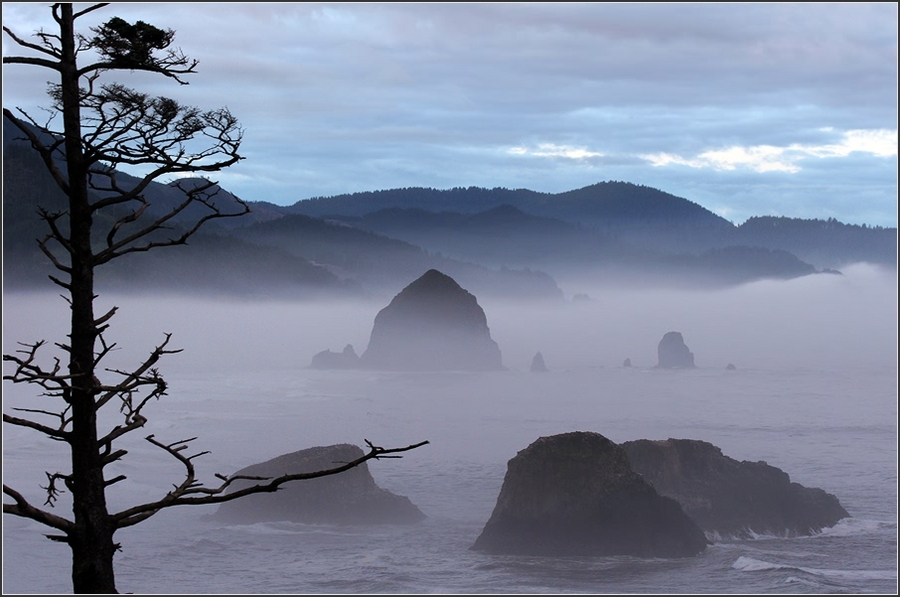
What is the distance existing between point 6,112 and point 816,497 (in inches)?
4542

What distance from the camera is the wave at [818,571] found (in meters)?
95.9

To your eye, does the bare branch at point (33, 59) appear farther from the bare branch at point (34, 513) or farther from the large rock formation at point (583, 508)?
the large rock formation at point (583, 508)

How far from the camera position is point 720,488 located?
343 feet

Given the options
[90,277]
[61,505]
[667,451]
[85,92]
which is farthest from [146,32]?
[61,505]

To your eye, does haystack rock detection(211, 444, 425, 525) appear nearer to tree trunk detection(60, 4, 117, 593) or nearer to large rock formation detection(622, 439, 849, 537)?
large rock formation detection(622, 439, 849, 537)

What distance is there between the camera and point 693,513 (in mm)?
102750

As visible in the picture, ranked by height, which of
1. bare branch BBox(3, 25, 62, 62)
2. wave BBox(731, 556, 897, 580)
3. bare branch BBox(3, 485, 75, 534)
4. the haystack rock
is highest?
bare branch BBox(3, 25, 62, 62)

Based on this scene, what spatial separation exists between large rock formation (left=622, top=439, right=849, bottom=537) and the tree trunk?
293 feet

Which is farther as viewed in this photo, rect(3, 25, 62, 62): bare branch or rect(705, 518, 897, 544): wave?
rect(705, 518, 897, 544): wave

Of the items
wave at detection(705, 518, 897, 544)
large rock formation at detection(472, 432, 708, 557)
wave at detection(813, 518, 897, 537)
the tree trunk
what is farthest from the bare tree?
wave at detection(813, 518, 897, 537)

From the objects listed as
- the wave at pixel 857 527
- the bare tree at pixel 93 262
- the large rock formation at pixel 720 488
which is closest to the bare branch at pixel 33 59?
the bare tree at pixel 93 262

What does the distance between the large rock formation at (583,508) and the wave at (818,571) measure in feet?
13.5

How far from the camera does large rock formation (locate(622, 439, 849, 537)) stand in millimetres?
101000

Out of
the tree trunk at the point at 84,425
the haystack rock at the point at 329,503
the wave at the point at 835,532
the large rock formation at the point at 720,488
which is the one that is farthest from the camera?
the haystack rock at the point at 329,503
